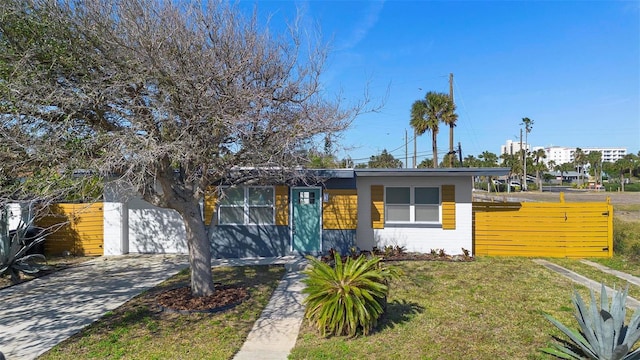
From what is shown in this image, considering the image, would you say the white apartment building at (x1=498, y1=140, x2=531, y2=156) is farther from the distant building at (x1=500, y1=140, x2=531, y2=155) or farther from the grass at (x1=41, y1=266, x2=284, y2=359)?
the grass at (x1=41, y1=266, x2=284, y2=359)

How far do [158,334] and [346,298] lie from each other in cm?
277

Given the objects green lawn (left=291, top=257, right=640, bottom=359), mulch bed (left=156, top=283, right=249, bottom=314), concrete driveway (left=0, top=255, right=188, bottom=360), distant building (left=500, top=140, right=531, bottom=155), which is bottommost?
green lawn (left=291, top=257, right=640, bottom=359)

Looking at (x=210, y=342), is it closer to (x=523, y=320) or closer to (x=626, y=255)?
(x=523, y=320)

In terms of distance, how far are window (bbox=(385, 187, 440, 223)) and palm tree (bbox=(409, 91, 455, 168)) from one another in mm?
13499

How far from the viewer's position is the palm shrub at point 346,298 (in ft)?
16.5

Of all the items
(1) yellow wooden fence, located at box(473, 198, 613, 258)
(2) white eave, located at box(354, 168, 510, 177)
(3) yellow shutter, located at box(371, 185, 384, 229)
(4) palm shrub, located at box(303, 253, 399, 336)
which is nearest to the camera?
(4) palm shrub, located at box(303, 253, 399, 336)

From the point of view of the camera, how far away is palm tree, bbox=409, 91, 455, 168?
2377 cm

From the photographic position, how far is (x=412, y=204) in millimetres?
11062

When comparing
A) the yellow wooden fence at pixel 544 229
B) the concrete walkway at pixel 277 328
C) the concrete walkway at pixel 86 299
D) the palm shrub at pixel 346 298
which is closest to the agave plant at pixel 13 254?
the concrete walkway at pixel 86 299

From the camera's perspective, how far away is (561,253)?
34.8 ft

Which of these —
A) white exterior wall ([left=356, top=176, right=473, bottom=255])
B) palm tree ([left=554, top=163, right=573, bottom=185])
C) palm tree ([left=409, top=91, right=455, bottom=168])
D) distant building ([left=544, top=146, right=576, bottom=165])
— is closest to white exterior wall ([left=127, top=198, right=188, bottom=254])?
white exterior wall ([left=356, top=176, right=473, bottom=255])

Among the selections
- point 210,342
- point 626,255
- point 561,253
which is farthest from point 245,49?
point 626,255

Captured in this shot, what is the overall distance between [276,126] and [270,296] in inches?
132

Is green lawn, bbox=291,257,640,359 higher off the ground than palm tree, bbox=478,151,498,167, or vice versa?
palm tree, bbox=478,151,498,167
